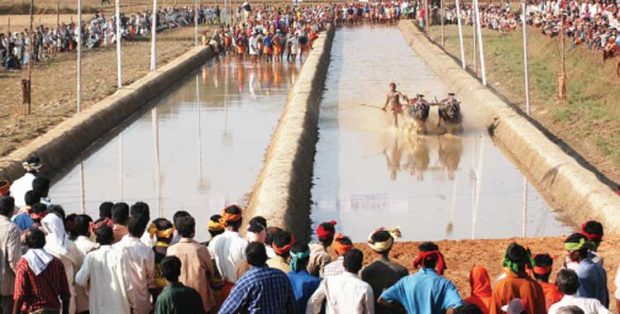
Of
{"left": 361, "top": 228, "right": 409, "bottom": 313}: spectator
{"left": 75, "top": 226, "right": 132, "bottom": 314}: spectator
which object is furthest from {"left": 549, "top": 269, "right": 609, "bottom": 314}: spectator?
{"left": 75, "top": 226, "right": 132, "bottom": 314}: spectator

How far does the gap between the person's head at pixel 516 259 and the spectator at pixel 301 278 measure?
1505 millimetres

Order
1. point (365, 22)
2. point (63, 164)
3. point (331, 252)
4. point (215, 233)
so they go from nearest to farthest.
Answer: point (215, 233)
point (331, 252)
point (63, 164)
point (365, 22)

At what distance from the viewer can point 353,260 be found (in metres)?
9.16

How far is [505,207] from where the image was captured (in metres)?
20.8

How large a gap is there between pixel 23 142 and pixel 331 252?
37.6ft

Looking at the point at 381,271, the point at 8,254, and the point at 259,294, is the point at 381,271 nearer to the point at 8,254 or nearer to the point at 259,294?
the point at 259,294

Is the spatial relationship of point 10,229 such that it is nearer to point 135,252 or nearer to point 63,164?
point 135,252

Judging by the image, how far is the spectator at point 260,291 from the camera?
9086 mm

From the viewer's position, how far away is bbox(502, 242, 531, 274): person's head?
9.04 metres

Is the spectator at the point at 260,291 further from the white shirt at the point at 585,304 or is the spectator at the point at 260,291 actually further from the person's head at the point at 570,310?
the person's head at the point at 570,310

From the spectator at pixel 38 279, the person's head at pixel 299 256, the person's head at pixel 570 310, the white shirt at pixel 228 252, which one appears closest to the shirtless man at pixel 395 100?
the white shirt at pixel 228 252

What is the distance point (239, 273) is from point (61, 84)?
89.8ft

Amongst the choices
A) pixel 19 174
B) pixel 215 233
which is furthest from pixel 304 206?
pixel 215 233

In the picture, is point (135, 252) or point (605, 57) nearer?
point (135, 252)
